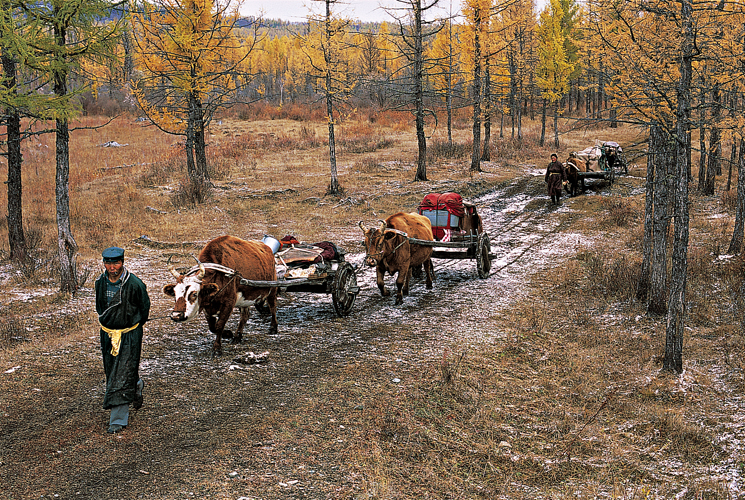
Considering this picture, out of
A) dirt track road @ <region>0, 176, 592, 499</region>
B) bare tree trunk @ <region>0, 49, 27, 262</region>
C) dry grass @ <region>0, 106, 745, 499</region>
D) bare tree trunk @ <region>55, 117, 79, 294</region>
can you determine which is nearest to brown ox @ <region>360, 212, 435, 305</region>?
dirt track road @ <region>0, 176, 592, 499</region>

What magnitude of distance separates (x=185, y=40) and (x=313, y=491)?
1921cm

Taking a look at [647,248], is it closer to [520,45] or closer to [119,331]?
[119,331]

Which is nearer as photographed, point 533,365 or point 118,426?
point 118,426

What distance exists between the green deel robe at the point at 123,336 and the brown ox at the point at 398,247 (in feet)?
16.5

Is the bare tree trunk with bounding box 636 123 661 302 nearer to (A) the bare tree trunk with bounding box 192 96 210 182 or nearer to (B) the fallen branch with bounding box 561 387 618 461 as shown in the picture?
(B) the fallen branch with bounding box 561 387 618 461

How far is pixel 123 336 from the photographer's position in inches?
245

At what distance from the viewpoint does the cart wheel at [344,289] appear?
1024 cm

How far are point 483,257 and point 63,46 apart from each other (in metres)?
10.4

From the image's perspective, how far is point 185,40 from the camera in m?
20.0

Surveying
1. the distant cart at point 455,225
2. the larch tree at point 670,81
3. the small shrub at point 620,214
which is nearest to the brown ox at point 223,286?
the distant cart at point 455,225

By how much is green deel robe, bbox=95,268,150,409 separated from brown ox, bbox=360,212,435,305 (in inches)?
198

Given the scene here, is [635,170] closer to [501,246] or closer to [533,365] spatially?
[501,246]

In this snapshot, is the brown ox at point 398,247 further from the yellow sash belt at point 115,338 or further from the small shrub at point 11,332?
the small shrub at point 11,332

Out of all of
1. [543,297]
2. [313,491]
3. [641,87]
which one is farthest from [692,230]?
[313,491]
